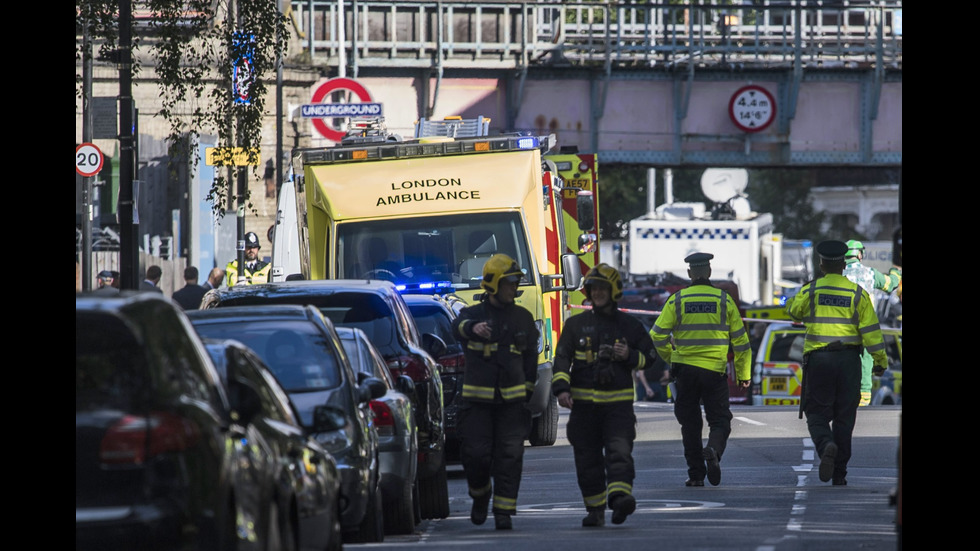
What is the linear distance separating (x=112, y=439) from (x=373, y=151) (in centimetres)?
1272

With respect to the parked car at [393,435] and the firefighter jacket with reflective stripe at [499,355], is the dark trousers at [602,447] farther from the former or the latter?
the parked car at [393,435]

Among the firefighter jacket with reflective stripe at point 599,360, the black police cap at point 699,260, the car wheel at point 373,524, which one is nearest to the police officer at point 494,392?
the firefighter jacket with reflective stripe at point 599,360

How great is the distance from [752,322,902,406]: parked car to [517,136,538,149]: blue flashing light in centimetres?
680

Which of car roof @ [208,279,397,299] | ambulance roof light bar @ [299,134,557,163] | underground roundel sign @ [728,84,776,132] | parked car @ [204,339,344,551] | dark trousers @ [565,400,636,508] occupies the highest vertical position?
underground roundel sign @ [728,84,776,132]

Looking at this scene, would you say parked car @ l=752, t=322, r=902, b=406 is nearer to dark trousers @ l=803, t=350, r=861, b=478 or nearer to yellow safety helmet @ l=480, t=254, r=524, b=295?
dark trousers @ l=803, t=350, r=861, b=478

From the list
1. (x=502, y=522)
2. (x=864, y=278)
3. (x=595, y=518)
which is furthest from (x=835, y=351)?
(x=864, y=278)

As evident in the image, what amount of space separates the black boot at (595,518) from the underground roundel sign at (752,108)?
2625 centimetres

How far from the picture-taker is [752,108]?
123 feet

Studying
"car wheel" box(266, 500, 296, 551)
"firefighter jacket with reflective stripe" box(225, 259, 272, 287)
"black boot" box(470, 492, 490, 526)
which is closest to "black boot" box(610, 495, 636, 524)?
"black boot" box(470, 492, 490, 526)

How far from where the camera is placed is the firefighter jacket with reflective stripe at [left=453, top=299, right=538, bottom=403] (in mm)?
11867

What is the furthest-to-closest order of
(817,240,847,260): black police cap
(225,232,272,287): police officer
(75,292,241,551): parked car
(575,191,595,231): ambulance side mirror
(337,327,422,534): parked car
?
(225,232,272,287): police officer, (575,191,595,231): ambulance side mirror, (817,240,847,260): black police cap, (337,327,422,534): parked car, (75,292,241,551): parked car

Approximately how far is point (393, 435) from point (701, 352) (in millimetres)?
3747

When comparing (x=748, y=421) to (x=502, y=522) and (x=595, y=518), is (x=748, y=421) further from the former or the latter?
(x=502, y=522)

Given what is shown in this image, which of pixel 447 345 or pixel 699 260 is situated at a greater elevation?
pixel 699 260
